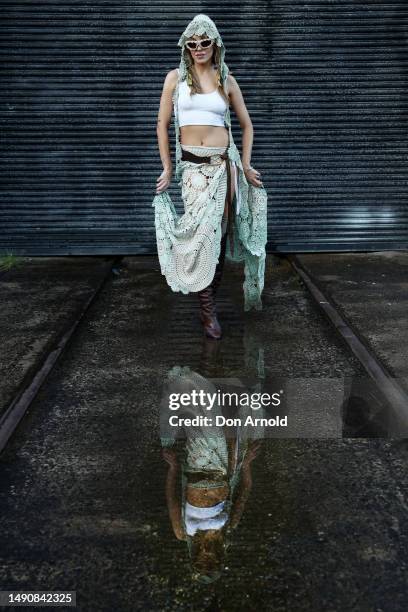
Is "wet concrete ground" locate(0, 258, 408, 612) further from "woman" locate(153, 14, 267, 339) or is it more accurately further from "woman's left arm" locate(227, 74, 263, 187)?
"woman's left arm" locate(227, 74, 263, 187)

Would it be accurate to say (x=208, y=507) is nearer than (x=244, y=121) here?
Yes

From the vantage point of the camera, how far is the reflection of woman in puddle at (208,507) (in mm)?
2672

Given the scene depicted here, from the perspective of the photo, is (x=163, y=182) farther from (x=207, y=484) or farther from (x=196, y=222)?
(x=207, y=484)

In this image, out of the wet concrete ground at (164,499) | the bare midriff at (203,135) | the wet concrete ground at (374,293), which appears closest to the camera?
the wet concrete ground at (164,499)

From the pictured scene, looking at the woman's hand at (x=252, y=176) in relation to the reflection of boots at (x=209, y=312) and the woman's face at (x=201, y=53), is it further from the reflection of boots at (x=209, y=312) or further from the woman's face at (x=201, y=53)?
the woman's face at (x=201, y=53)

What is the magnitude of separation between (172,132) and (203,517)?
575 cm

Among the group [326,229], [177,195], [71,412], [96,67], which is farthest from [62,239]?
[71,412]

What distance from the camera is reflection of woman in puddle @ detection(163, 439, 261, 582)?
8.77 feet

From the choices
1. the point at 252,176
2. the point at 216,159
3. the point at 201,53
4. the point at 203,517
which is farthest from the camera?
the point at 252,176

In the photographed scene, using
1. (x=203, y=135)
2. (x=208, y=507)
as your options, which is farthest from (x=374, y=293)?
(x=208, y=507)

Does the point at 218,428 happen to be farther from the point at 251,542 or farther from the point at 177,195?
the point at 177,195

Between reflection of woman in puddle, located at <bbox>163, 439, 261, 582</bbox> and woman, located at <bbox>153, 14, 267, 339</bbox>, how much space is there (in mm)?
1901

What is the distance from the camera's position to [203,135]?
16.5ft

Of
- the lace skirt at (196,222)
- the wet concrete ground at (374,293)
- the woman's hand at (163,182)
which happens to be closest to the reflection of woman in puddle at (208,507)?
A: the wet concrete ground at (374,293)
